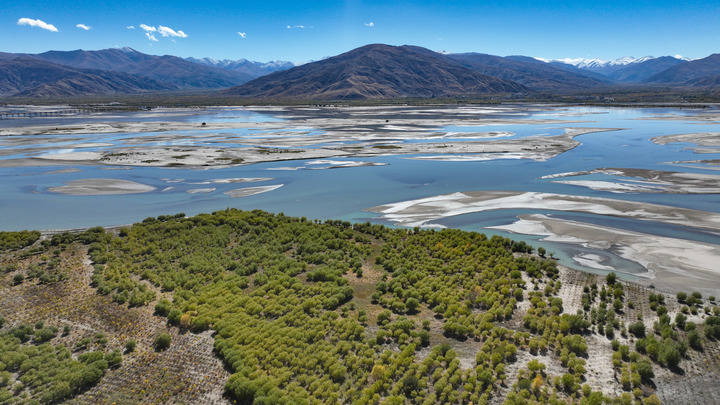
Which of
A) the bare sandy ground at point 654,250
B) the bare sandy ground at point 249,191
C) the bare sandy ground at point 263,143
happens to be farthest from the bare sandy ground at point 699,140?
the bare sandy ground at point 249,191

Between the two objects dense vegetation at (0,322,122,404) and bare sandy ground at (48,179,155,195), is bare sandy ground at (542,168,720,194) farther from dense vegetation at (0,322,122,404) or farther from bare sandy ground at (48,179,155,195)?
bare sandy ground at (48,179,155,195)

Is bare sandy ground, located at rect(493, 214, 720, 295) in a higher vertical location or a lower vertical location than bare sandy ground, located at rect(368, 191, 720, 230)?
lower

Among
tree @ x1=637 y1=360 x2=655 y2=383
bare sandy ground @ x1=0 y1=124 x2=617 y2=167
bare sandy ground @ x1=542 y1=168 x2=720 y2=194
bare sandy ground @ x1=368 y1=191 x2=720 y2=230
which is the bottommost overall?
tree @ x1=637 y1=360 x2=655 y2=383

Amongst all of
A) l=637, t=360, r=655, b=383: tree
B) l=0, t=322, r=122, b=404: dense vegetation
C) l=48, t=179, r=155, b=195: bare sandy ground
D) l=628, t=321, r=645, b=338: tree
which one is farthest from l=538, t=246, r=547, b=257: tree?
l=48, t=179, r=155, b=195: bare sandy ground

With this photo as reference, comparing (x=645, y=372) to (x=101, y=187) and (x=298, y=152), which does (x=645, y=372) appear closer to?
(x=101, y=187)

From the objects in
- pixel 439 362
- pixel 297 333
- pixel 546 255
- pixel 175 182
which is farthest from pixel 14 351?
pixel 175 182

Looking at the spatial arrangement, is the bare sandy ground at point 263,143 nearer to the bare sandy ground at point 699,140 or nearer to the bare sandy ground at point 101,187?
the bare sandy ground at point 101,187
